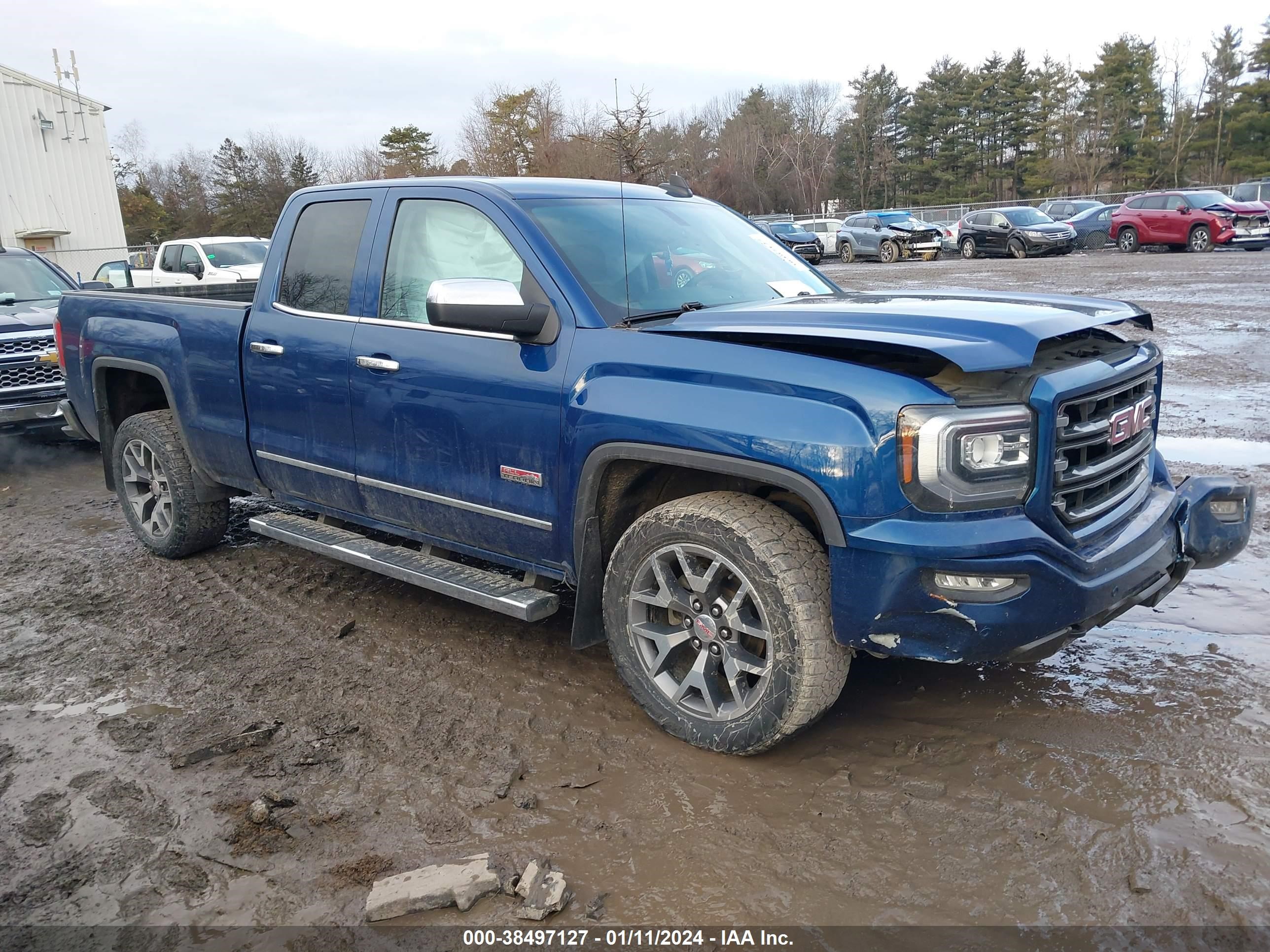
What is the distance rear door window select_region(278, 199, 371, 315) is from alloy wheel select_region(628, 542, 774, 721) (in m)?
2.02

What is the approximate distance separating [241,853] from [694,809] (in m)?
1.39

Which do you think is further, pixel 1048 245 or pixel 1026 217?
pixel 1026 217

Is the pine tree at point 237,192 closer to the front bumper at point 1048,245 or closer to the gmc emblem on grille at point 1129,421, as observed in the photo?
the front bumper at point 1048,245

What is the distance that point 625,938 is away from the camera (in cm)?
256

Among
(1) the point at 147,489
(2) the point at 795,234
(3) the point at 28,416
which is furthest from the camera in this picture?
(2) the point at 795,234

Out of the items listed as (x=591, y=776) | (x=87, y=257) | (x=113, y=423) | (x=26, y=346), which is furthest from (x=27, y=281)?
(x=87, y=257)

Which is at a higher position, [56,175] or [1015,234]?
[56,175]

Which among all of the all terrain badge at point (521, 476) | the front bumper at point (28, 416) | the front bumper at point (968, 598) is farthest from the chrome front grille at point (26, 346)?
the front bumper at point (968, 598)

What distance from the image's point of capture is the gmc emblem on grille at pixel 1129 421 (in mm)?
3234

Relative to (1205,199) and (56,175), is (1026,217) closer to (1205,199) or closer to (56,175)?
(1205,199)

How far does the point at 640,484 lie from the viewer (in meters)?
3.66

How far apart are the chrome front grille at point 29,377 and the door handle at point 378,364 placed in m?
5.77

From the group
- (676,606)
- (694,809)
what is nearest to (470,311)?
(676,606)

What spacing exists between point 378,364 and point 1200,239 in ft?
87.6
